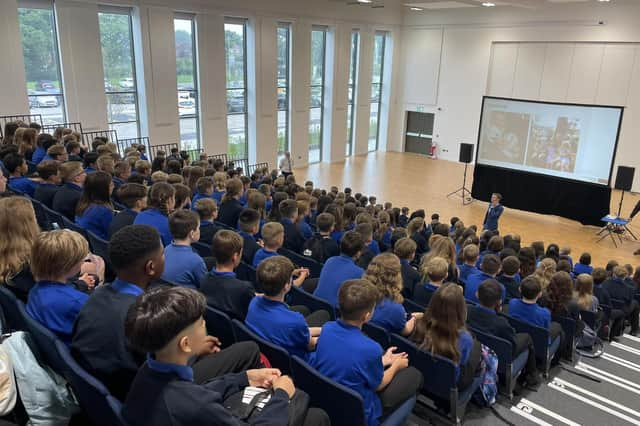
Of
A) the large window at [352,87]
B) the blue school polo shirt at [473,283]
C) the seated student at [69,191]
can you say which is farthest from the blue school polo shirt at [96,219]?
the large window at [352,87]

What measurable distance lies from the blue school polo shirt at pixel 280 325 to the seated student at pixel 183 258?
0.73 m

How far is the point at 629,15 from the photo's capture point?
47.5ft

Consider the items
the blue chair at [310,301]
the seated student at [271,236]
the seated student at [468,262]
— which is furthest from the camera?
the seated student at [468,262]

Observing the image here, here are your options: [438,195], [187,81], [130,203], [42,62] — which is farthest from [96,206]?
[438,195]

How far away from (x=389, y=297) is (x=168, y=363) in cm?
209

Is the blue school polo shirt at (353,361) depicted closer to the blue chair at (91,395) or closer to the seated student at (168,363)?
the seated student at (168,363)

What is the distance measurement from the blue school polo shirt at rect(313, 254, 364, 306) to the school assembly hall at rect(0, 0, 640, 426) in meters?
0.02

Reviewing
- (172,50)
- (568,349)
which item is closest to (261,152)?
(172,50)

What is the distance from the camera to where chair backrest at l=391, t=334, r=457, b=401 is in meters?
3.15

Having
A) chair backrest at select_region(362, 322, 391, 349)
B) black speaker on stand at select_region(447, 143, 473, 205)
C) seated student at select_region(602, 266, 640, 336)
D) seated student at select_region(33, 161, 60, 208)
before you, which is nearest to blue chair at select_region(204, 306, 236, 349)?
chair backrest at select_region(362, 322, 391, 349)

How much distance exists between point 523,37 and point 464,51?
2.34m

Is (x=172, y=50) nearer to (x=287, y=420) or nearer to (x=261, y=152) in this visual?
(x=261, y=152)

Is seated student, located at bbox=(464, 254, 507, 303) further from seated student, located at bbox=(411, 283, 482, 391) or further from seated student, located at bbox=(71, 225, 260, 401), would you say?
seated student, located at bbox=(71, 225, 260, 401)

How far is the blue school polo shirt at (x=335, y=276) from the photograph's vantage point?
3.90m
